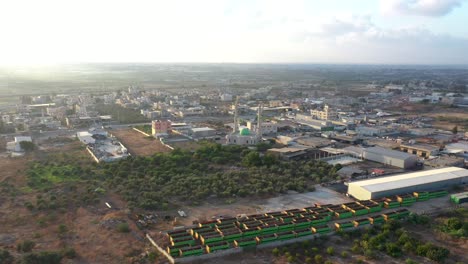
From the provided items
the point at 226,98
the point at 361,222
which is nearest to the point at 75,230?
the point at 361,222

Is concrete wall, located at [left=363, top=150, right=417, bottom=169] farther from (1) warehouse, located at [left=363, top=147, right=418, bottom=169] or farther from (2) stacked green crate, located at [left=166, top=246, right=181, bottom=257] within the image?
(2) stacked green crate, located at [left=166, top=246, right=181, bottom=257]

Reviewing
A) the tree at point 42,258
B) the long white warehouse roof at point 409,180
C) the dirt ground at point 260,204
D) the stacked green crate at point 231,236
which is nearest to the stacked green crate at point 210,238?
the stacked green crate at point 231,236

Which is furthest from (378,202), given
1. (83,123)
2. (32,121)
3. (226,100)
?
Answer: (226,100)

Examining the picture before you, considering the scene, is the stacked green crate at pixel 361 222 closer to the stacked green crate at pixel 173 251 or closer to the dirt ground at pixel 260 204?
the dirt ground at pixel 260 204

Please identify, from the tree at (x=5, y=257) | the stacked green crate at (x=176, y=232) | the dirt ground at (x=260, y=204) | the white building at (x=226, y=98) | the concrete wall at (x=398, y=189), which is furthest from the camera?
the white building at (x=226, y=98)

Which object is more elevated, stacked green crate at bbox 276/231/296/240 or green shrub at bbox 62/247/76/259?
stacked green crate at bbox 276/231/296/240

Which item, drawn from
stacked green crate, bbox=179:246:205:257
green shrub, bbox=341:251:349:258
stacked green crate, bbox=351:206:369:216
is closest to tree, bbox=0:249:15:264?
stacked green crate, bbox=179:246:205:257
